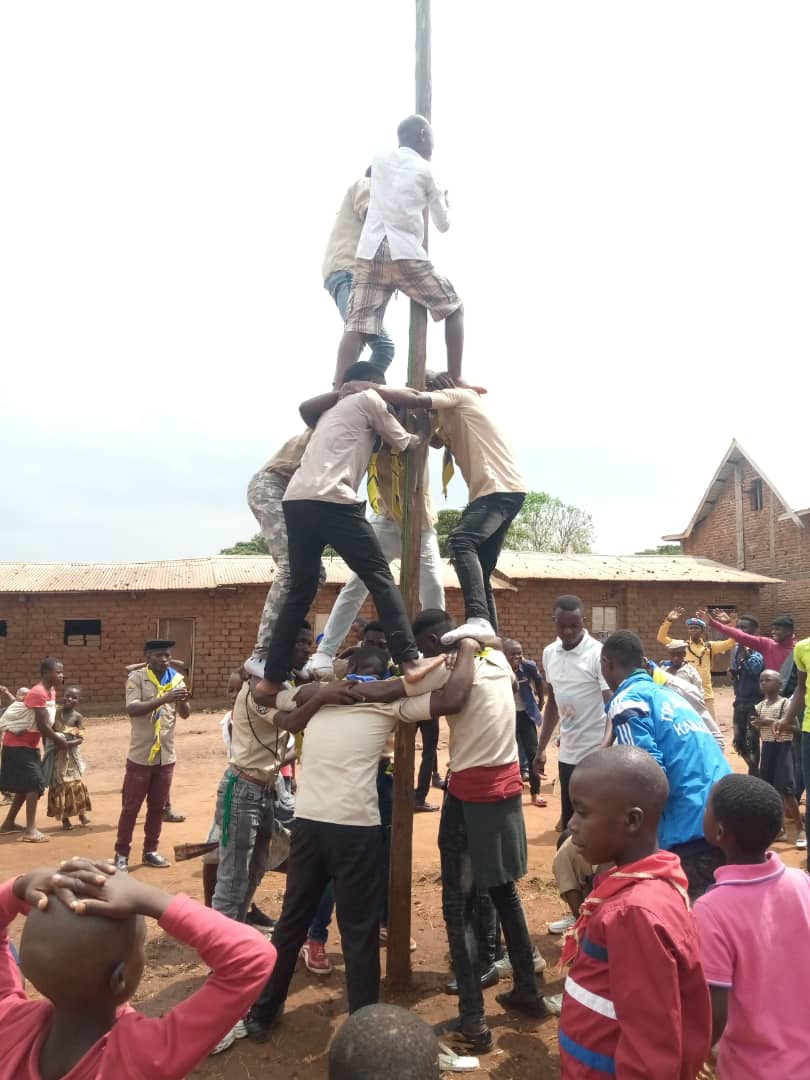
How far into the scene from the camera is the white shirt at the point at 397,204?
14.5 ft

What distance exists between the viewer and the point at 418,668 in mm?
3707

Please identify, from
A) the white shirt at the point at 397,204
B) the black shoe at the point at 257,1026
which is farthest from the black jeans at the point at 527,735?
the white shirt at the point at 397,204

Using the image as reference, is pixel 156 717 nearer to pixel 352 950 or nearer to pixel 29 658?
pixel 352 950

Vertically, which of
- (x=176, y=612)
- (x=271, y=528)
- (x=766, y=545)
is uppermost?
(x=766, y=545)

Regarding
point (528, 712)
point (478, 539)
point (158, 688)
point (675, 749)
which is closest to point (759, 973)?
point (675, 749)

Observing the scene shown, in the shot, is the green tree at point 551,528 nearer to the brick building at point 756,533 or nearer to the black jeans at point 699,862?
the brick building at point 756,533

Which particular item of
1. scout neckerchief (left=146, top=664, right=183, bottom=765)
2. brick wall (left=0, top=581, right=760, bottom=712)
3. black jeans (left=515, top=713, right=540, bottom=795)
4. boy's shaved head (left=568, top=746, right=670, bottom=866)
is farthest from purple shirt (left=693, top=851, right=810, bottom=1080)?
brick wall (left=0, top=581, right=760, bottom=712)

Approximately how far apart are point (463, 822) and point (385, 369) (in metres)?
2.76

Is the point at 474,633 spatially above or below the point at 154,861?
above

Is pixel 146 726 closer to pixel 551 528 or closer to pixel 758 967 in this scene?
pixel 758 967

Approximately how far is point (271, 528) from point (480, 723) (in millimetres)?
1704

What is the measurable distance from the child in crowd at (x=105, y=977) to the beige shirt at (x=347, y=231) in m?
4.11

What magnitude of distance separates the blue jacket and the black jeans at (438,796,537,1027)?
1.01 meters

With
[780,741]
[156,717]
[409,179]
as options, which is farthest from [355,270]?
[780,741]
